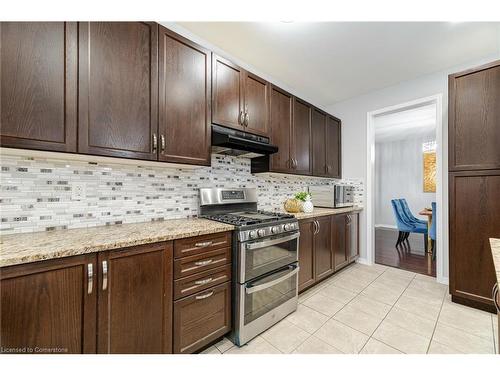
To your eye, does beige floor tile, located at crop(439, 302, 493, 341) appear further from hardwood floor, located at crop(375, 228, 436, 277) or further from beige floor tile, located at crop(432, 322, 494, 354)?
hardwood floor, located at crop(375, 228, 436, 277)

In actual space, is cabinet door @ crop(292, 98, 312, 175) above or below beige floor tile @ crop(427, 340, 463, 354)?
above

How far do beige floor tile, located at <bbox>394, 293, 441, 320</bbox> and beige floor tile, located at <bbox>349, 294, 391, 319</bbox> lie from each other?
0.15 metres

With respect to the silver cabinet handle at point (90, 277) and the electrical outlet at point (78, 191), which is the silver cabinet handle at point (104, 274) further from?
the electrical outlet at point (78, 191)

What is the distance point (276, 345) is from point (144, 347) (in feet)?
2.89

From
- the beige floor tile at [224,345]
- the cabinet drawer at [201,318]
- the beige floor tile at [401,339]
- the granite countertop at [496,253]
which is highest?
the granite countertop at [496,253]

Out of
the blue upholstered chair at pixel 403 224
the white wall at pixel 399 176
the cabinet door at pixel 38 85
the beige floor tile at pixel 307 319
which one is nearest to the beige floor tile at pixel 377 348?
the beige floor tile at pixel 307 319

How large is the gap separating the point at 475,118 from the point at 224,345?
2.89 m

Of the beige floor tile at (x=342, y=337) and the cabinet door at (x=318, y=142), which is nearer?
the beige floor tile at (x=342, y=337)

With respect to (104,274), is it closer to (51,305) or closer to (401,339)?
(51,305)

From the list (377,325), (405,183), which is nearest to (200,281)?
(377,325)

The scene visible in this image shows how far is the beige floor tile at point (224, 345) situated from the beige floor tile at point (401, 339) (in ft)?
3.56

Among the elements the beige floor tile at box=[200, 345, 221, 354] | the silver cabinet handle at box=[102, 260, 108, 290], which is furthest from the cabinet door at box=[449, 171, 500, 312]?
the silver cabinet handle at box=[102, 260, 108, 290]

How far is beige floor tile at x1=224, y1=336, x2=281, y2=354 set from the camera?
149 cm

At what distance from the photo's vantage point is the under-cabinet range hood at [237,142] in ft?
5.97
